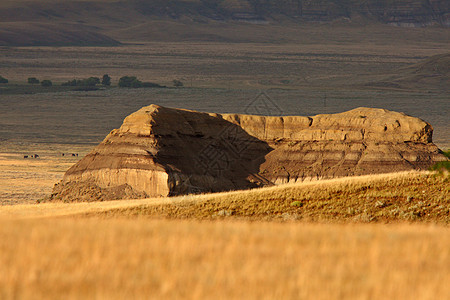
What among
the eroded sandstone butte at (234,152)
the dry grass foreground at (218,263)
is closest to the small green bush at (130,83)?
the eroded sandstone butte at (234,152)

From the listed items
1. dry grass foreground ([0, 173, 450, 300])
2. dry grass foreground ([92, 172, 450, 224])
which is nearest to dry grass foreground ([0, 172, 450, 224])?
dry grass foreground ([92, 172, 450, 224])

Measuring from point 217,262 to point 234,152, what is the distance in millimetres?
28514

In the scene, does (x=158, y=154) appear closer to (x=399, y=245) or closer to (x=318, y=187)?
(x=318, y=187)

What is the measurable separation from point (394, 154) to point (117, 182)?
14.5 meters

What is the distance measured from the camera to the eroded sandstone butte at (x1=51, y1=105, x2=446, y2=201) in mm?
35312

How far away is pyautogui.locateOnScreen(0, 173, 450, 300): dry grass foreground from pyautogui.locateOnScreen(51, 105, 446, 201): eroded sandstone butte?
17106 mm

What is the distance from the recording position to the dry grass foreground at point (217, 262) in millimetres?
10977

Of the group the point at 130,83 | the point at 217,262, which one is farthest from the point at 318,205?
the point at 130,83

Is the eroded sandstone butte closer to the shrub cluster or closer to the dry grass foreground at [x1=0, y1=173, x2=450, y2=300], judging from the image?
the dry grass foreground at [x1=0, y1=173, x2=450, y2=300]

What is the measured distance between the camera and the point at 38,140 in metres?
83.8

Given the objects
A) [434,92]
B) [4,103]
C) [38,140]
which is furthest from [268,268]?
[434,92]

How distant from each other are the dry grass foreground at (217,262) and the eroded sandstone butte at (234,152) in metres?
17.1

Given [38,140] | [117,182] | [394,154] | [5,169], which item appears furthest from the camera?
[38,140]

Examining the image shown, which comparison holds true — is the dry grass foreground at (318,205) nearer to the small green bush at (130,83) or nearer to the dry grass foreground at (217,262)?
the dry grass foreground at (217,262)
